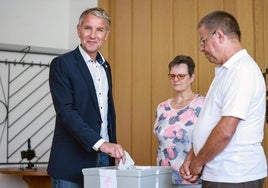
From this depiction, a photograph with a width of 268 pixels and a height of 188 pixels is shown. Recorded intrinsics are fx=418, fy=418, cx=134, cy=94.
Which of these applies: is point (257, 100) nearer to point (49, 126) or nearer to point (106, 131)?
point (106, 131)

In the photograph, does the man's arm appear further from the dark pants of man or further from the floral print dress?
the floral print dress

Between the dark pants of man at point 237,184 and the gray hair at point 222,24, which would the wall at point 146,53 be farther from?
the dark pants of man at point 237,184

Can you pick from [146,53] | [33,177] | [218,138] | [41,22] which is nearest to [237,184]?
[218,138]

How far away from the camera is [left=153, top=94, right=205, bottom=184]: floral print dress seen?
1.97m

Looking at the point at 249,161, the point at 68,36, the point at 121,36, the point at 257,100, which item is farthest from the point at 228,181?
the point at 68,36

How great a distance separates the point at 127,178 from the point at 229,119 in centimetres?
37

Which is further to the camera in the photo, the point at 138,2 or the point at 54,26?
the point at 54,26

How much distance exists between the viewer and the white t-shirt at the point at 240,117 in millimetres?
1305

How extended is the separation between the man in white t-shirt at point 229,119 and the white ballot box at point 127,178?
0.11 m

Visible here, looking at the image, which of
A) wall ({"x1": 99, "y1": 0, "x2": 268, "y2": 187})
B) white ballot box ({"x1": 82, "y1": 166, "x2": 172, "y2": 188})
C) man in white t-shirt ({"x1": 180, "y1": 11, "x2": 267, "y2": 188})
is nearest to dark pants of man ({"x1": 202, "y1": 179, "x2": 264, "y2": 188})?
man in white t-shirt ({"x1": 180, "y1": 11, "x2": 267, "y2": 188})

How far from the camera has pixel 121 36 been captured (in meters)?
2.81

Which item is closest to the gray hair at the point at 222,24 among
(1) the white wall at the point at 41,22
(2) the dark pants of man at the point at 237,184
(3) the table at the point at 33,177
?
(2) the dark pants of man at the point at 237,184

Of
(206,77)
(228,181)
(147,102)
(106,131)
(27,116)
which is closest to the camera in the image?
(228,181)

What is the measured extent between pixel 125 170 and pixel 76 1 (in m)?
2.01
